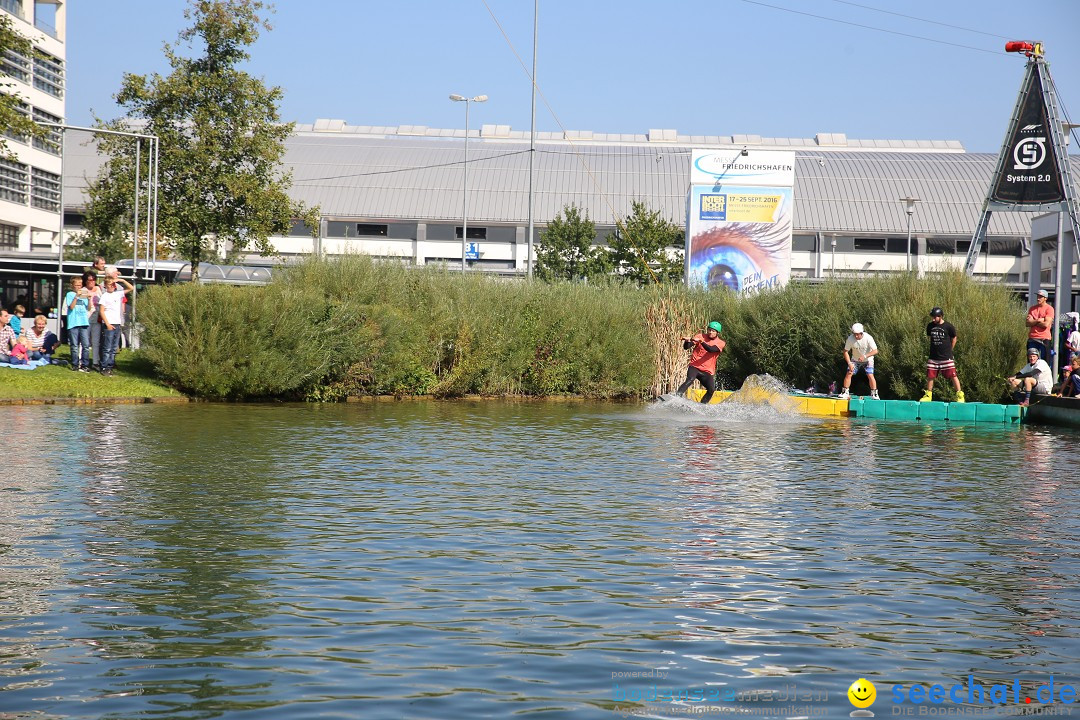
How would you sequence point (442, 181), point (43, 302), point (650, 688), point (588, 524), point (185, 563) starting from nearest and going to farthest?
point (650, 688)
point (185, 563)
point (588, 524)
point (43, 302)
point (442, 181)

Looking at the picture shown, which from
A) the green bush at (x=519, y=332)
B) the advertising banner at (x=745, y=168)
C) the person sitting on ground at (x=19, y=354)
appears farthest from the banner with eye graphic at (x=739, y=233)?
the person sitting on ground at (x=19, y=354)

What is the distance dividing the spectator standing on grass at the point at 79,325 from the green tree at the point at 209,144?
20.5 ft

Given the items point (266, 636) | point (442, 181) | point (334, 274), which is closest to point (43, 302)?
point (334, 274)

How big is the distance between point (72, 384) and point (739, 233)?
21.0 metres

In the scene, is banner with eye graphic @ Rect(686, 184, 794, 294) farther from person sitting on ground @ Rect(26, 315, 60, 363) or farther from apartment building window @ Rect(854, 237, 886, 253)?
apartment building window @ Rect(854, 237, 886, 253)

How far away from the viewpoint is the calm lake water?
592 cm

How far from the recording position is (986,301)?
2569 cm

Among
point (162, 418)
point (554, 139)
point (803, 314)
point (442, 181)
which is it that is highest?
point (554, 139)

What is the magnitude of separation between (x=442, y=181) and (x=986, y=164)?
116 ft

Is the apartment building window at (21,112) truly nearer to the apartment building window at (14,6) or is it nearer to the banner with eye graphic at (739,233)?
the apartment building window at (14,6)

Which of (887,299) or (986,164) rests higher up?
(986,164)

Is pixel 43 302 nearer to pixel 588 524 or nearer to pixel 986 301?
pixel 986 301

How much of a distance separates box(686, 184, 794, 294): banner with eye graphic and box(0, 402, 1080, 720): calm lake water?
70.6ft

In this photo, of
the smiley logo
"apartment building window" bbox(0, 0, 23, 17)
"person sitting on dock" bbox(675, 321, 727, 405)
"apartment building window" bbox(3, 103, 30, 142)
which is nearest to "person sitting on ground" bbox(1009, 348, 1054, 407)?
"person sitting on dock" bbox(675, 321, 727, 405)
